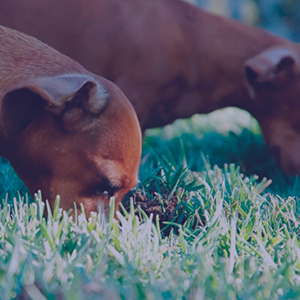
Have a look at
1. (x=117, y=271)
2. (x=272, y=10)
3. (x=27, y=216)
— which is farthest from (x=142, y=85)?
(x=272, y=10)

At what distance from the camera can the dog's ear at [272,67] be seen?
3.58 m

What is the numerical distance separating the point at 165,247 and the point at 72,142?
72 centimetres

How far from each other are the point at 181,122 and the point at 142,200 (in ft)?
9.41

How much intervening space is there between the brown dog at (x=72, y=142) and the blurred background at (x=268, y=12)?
8.43m

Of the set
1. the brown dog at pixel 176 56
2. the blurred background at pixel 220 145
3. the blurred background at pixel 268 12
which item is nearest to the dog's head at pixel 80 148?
the blurred background at pixel 220 145

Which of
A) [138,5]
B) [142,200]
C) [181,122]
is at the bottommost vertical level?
[181,122]

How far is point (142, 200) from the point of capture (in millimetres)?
2434

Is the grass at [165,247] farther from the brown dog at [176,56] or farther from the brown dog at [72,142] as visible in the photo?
the brown dog at [176,56]

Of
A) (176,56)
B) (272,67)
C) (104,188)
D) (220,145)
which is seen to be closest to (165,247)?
(104,188)

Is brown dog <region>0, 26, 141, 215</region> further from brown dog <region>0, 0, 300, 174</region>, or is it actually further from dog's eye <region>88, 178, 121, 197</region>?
brown dog <region>0, 0, 300, 174</region>

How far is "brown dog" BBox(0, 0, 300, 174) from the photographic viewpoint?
342cm

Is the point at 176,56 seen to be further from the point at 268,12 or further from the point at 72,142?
the point at 268,12

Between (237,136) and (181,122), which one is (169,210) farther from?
(181,122)

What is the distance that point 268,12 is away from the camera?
34.5ft
